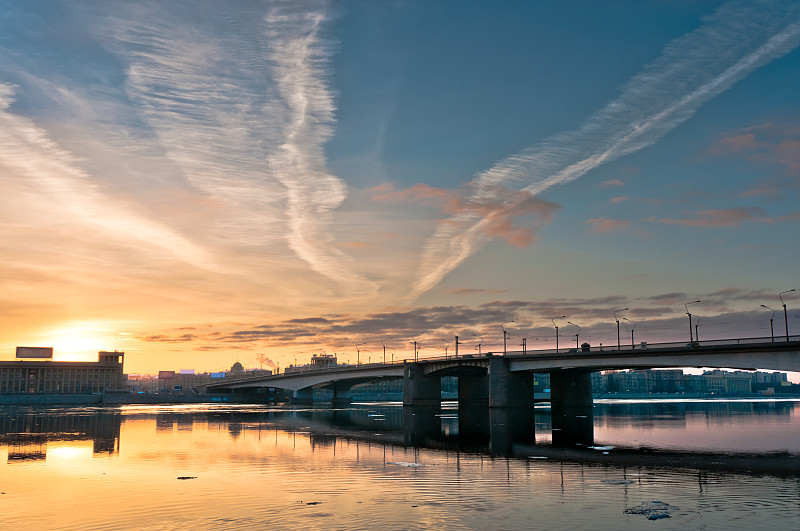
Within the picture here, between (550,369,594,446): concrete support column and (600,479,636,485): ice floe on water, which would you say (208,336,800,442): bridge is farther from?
(600,479,636,485): ice floe on water

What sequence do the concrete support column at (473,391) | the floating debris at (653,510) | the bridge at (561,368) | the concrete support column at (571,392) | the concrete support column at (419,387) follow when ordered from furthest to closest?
the concrete support column at (419,387) < the concrete support column at (473,391) < the concrete support column at (571,392) < the bridge at (561,368) < the floating debris at (653,510)

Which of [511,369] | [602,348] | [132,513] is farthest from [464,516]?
[511,369]

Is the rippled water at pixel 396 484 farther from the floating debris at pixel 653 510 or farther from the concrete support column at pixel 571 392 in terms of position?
the concrete support column at pixel 571 392

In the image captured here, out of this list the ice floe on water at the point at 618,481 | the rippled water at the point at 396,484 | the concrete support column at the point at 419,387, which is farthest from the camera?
the concrete support column at the point at 419,387

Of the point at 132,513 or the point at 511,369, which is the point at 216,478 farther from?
the point at 511,369

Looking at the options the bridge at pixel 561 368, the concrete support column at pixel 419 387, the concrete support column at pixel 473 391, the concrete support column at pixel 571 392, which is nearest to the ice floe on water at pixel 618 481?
the bridge at pixel 561 368

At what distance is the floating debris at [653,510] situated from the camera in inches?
1031

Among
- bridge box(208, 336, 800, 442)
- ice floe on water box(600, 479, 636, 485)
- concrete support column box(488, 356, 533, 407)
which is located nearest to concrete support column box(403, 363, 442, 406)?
bridge box(208, 336, 800, 442)

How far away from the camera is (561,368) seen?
398 feet

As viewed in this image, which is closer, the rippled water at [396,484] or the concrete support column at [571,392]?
the rippled water at [396,484]

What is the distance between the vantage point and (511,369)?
5221 inches

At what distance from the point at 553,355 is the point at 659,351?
745 inches

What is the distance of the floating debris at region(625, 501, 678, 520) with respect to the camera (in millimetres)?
26198

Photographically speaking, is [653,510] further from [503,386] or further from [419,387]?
[419,387]
